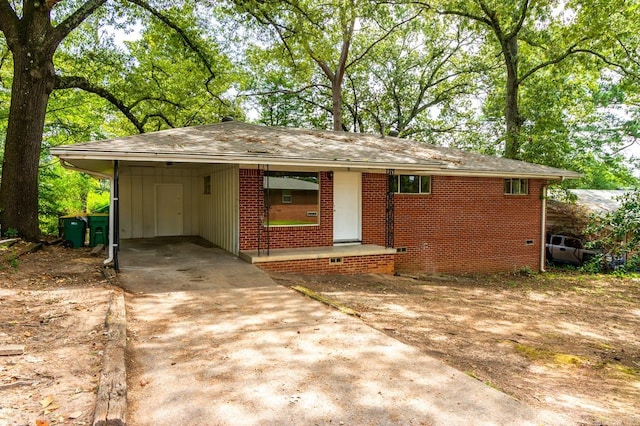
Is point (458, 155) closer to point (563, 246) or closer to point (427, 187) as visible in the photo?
point (427, 187)

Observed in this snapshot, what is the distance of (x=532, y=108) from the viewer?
20.2 m

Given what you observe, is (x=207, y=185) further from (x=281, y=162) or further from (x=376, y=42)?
(x=376, y=42)

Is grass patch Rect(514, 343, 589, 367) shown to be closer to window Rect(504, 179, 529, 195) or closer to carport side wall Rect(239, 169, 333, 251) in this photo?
carport side wall Rect(239, 169, 333, 251)

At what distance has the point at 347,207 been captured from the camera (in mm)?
11656

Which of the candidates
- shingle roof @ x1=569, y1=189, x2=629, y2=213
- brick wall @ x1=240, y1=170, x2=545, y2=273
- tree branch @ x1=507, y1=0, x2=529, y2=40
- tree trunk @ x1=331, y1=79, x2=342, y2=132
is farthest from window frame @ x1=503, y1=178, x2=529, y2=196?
tree trunk @ x1=331, y1=79, x2=342, y2=132

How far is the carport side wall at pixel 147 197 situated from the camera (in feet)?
45.3

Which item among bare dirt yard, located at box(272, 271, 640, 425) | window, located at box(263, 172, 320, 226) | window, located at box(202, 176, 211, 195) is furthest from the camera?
window, located at box(202, 176, 211, 195)

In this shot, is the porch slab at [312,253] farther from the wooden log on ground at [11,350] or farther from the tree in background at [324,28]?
the tree in background at [324,28]

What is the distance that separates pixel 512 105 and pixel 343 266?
1427 centimetres

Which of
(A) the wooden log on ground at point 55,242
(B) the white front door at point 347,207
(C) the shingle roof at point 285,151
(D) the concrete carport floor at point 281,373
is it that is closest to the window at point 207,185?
(C) the shingle roof at point 285,151

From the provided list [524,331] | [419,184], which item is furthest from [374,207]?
[524,331]

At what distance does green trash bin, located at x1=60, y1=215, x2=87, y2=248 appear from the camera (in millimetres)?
12000

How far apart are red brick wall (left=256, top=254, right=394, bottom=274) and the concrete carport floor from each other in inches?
112

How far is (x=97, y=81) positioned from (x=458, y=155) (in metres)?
14.3
